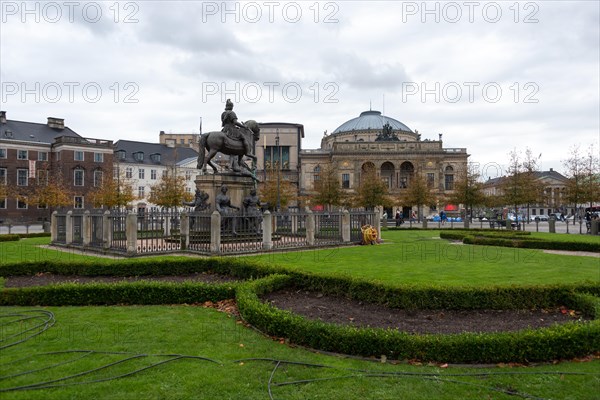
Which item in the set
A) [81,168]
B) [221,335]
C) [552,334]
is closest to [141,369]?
[221,335]

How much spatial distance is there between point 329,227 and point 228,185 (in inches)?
225

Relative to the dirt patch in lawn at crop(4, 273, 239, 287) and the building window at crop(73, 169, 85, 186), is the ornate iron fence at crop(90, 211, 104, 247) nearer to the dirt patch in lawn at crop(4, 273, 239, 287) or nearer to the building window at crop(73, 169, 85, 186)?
the dirt patch in lawn at crop(4, 273, 239, 287)

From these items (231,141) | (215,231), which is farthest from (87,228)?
(231,141)

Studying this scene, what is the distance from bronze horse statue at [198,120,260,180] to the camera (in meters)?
19.0

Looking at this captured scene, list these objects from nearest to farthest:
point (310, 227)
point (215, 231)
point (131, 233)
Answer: point (215, 231)
point (131, 233)
point (310, 227)

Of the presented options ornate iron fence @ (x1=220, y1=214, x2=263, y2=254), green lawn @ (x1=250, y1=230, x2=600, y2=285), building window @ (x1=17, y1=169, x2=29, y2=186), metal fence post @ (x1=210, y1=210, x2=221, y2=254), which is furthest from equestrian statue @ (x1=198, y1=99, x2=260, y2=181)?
building window @ (x1=17, y1=169, x2=29, y2=186)

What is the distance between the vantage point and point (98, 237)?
770 inches

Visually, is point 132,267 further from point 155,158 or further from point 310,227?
point 155,158

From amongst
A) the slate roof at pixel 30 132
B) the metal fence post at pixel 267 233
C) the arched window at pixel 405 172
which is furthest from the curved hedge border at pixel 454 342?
the arched window at pixel 405 172

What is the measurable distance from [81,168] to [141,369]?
213ft

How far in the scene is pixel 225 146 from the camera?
19297mm

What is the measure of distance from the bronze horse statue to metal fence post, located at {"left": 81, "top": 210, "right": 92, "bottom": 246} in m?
5.46

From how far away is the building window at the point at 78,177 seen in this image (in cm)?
6253

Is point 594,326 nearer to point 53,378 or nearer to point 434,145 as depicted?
point 53,378
